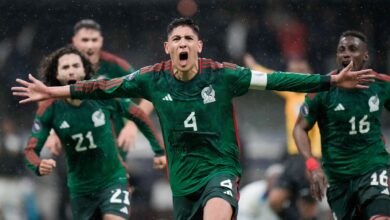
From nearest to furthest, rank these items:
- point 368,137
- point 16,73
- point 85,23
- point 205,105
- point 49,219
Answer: point 205,105 < point 368,137 < point 85,23 < point 49,219 < point 16,73

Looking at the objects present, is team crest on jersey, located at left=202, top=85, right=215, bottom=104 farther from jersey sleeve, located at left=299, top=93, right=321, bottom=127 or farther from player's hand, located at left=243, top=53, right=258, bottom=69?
player's hand, located at left=243, top=53, right=258, bottom=69

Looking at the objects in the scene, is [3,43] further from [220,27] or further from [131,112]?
[131,112]

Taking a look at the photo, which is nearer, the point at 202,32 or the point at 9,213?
the point at 9,213

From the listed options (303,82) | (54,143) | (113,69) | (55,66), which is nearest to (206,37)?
(113,69)

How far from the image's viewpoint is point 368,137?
796 cm

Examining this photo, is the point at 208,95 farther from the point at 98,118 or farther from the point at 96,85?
the point at 98,118

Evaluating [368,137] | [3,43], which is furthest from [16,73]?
[368,137]

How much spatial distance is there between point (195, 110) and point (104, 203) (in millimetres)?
1506

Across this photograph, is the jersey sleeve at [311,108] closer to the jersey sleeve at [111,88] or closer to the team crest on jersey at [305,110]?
the team crest on jersey at [305,110]

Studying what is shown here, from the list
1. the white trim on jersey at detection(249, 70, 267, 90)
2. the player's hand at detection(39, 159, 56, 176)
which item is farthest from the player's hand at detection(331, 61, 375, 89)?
the player's hand at detection(39, 159, 56, 176)

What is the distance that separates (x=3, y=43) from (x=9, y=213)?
2.26 m

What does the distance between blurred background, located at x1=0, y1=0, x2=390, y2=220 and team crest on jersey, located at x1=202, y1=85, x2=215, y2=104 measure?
17.0ft

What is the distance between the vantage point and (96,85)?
7121mm

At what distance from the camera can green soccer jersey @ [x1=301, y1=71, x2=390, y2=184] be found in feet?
26.1
